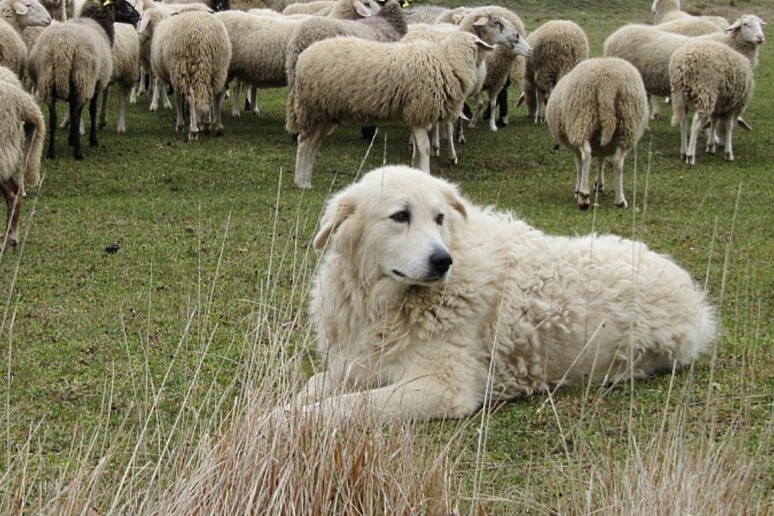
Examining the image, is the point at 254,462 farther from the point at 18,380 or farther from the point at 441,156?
the point at 441,156

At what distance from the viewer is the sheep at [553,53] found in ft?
57.6

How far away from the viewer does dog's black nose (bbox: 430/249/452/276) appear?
5.25 m

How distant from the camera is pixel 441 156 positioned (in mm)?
15625

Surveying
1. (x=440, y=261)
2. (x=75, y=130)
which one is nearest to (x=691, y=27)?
(x=75, y=130)

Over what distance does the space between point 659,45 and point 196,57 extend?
6951 mm

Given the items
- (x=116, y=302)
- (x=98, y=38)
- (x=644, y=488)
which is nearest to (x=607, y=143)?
(x=116, y=302)

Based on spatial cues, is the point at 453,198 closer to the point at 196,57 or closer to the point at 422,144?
the point at 422,144

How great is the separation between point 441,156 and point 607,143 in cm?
412

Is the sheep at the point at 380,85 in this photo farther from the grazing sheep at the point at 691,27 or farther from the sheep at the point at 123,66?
the grazing sheep at the point at 691,27

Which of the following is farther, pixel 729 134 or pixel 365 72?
pixel 729 134

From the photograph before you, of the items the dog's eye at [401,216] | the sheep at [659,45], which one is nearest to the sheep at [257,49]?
the sheep at [659,45]

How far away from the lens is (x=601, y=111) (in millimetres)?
11648

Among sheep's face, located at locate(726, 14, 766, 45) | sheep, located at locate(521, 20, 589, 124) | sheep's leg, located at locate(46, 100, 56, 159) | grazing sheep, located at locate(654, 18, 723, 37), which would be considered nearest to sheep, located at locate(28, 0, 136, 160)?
sheep's leg, located at locate(46, 100, 56, 159)

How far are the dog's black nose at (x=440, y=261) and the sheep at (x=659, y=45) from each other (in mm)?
12545
